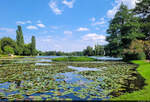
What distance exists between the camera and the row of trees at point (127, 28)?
28439mm

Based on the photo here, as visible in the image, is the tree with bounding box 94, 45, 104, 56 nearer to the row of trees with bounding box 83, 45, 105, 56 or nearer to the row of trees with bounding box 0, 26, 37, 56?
the row of trees with bounding box 83, 45, 105, 56

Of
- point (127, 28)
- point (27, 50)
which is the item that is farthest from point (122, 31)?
point (27, 50)

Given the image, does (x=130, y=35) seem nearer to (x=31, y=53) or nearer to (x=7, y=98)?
(x=7, y=98)

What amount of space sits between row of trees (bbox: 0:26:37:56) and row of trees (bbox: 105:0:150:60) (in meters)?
52.5

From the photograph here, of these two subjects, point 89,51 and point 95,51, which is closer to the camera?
point 95,51

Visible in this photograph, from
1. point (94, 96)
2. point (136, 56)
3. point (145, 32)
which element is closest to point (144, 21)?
point (145, 32)

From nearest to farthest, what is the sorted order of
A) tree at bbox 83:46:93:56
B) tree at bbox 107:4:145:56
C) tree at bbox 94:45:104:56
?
tree at bbox 107:4:145:56 < tree at bbox 94:45:104:56 < tree at bbox 83:46:93:56

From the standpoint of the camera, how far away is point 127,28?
2923 centimetres

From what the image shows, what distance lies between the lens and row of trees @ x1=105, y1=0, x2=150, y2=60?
93.3ft

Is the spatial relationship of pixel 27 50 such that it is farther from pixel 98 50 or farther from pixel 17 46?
pixel 98 50

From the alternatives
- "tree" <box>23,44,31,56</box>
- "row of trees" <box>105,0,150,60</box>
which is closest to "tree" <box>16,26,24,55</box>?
"tree" <box>23,44,31,56</box>

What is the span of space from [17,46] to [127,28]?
62626 mm

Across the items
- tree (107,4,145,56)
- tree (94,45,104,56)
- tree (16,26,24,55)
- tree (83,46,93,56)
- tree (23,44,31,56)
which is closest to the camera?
tree (107,4,145,56)

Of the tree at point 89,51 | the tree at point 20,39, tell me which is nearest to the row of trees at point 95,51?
the tree at point 89,51
